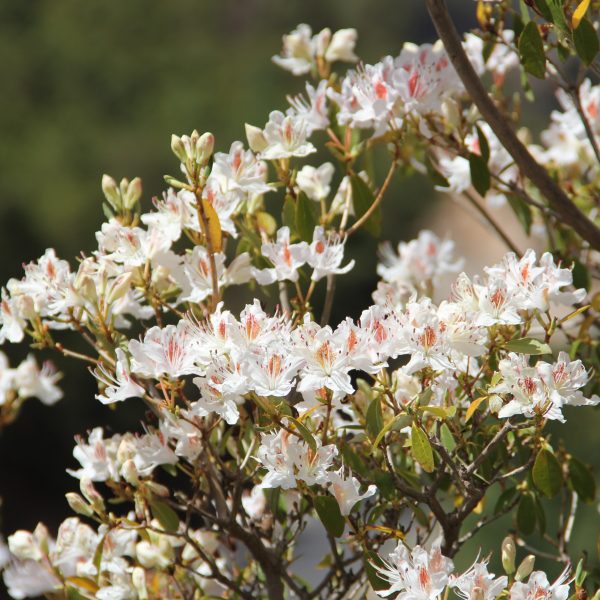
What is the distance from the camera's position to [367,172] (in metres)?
1.12

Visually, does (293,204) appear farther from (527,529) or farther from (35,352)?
(35,352)

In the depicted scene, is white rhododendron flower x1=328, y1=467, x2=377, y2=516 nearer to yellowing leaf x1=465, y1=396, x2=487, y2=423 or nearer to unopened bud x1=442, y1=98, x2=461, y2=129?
yellowing leaf x1=465, y1=396, x2=487, y2=423

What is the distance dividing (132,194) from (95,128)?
6.11 meters

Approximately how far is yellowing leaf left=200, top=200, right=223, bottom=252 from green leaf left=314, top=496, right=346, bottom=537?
0.25 metres

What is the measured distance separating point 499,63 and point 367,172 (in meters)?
0.31

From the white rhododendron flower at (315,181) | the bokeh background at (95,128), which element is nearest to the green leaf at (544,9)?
the white rhododendron flower at (315,181)

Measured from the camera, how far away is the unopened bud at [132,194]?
0.96 metres

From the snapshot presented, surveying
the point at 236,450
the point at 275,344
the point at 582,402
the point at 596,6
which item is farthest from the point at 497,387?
the point at 596,6

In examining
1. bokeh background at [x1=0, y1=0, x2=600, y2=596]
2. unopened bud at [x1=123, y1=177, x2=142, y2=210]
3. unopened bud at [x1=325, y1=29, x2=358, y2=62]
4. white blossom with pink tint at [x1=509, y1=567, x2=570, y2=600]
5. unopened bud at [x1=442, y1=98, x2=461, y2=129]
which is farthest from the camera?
bokeh background at [x1=0, y1=0, x2=600, y2=596]

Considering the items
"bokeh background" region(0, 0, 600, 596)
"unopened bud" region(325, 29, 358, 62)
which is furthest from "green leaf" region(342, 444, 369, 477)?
"bokeh background" region(0, 0, 600, 596)

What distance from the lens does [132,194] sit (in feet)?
3.18

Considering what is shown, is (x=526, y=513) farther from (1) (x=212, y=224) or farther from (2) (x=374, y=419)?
(1) (x=212, y=224)

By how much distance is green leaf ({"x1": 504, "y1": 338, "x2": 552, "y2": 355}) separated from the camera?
0.81 meters

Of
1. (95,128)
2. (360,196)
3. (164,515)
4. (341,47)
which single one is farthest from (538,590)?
(95,128)
